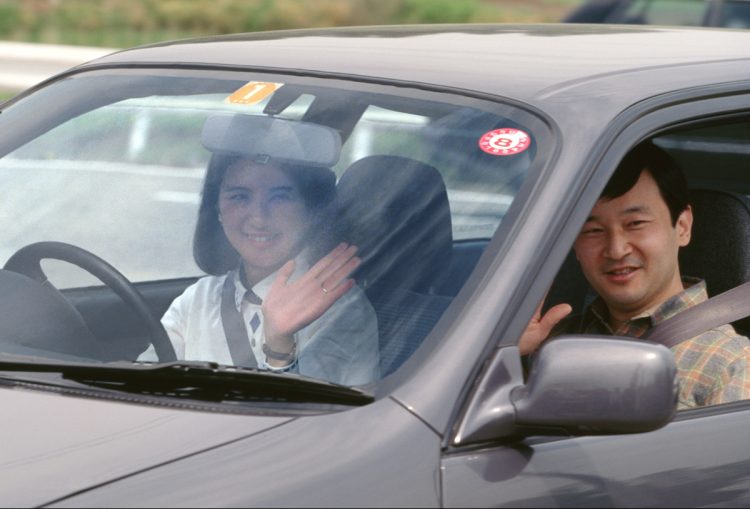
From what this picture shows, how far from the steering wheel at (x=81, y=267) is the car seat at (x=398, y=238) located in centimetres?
46

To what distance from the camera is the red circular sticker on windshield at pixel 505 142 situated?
2877 millimetres

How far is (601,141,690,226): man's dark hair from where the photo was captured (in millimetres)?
3484

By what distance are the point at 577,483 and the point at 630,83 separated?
847 mm

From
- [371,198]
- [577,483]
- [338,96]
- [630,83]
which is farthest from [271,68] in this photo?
[577,483]

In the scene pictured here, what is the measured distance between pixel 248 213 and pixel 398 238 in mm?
352

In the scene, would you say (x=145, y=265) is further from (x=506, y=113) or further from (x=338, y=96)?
(x=506, y=113)

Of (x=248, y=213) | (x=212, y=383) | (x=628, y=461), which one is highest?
(x=248, y=213)

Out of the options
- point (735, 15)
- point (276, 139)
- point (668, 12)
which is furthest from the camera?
point (668, 12)

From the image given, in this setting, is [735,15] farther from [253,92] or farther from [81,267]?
[81,267]

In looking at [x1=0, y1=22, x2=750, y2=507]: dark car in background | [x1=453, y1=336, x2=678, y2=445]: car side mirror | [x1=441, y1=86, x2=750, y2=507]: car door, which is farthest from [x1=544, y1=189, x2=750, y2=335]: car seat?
[x1=453, y1=336, x2=678, y2=445]: car side mirror

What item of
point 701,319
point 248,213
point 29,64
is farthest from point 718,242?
point 29,64

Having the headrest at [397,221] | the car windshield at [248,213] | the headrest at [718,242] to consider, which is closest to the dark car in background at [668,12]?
the headrest at [718,242]

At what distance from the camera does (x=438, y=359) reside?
2562 mm

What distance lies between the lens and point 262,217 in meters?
3.06
